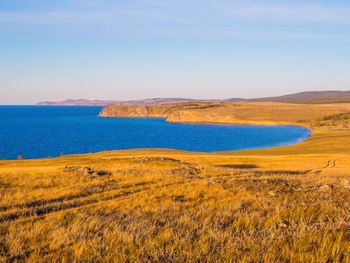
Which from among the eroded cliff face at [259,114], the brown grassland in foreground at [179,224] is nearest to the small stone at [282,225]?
the brown grassland in foreground at [179,224]

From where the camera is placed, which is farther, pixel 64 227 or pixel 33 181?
pixel 33 181

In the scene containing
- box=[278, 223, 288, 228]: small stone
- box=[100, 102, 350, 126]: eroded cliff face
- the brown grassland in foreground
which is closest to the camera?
the brown grassland in foreground

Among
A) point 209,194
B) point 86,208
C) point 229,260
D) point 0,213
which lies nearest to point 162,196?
point 209,194

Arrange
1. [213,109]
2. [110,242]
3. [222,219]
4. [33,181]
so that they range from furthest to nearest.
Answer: [213,109]
[33,181]
[222,219]
[110,242]

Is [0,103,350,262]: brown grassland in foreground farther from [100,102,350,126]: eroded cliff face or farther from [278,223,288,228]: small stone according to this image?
[100,102,350,126]: eroded cliff face

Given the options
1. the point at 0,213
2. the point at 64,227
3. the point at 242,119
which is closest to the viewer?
the point at 64,227

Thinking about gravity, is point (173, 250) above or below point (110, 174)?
above

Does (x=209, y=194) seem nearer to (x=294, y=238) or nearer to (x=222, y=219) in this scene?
(x=222, y=219)

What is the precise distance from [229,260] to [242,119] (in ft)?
437

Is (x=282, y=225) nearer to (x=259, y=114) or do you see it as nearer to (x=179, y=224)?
(x=179, y=224)

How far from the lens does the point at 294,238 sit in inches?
196

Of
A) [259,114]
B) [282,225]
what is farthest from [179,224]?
[259,114]

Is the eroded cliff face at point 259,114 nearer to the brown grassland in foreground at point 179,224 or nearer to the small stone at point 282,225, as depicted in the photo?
the brown grassland in foreground at point 179,224

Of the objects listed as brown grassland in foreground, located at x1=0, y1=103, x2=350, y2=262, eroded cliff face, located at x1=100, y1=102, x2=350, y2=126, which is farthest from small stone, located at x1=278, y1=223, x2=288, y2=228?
eroded cliff face, located at x1=100, y1=102, x2=350, y2=126
